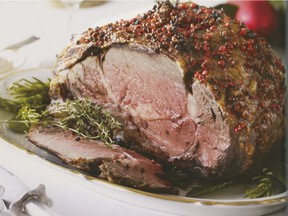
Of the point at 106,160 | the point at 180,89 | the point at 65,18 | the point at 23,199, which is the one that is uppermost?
the point at 65,18

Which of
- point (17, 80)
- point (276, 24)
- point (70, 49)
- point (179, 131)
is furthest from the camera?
point (276, 24)

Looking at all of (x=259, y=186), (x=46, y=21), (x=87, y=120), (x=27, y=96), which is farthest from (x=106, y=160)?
(x=46, y=21)

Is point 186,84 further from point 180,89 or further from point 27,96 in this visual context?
point 27,96

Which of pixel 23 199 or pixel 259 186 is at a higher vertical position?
pixel 259 186

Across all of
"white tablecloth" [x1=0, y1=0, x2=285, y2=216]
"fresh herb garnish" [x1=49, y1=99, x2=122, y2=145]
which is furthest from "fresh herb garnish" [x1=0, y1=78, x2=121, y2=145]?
"white tablecloth" [x1=0, y1=0, x2=285, y2=216]

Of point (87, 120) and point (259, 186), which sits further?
point (87, 120)

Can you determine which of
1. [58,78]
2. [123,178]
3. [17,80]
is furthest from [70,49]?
[123,178]

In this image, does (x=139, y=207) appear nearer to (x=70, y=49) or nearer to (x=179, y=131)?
(x=179, y=131)

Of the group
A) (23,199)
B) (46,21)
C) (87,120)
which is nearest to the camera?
(23,199)
